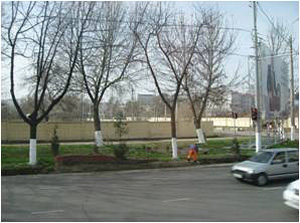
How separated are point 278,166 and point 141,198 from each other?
6.15 m

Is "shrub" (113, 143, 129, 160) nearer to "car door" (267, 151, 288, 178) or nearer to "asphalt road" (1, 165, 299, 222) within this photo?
"asphalt road" (1, 165, 299, 222)

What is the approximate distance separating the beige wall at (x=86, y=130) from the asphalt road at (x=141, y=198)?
20930 mm

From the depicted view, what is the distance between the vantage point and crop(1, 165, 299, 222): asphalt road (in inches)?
394

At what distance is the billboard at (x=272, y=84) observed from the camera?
92.0 ft

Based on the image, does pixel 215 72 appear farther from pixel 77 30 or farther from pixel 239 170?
pixel 239 170

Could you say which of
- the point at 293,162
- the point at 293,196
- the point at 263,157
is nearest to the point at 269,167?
the point at 263,157

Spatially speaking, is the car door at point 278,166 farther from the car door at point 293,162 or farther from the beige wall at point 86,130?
the beige wall at point 86,130

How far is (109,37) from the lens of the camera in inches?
1164

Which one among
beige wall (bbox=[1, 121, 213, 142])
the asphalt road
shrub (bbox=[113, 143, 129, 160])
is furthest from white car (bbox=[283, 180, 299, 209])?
beige wall (bbox=[1, 121, 213, 142])

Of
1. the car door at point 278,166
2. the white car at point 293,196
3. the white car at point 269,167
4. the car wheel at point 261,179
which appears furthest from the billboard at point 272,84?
the white car at point 293,196

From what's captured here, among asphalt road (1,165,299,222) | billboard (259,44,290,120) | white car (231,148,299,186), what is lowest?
asphalt road (1,165,299,222)

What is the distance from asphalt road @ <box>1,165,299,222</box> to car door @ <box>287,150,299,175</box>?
2.10 ft

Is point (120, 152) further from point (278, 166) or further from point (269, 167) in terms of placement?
point (278, 166)

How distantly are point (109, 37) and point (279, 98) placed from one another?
13.5 metres
